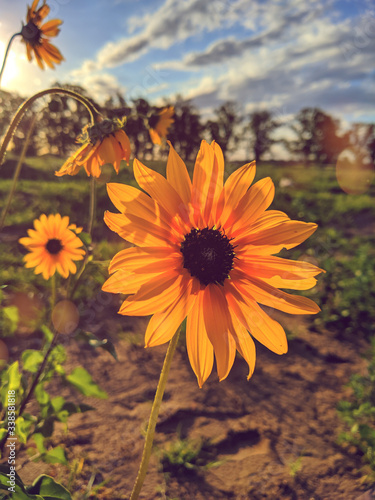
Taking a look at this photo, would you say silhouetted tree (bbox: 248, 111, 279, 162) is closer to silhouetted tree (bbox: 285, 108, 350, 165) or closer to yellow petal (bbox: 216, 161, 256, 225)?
silhouetted tree (bbox: 285, 108, 350, 165)

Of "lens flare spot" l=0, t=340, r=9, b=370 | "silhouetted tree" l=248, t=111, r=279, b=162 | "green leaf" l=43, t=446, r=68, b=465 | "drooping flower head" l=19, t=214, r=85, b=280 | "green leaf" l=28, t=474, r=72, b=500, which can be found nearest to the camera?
"green leaf" l=28, t=474, r=72, b=500

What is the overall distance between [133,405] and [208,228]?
1699mm

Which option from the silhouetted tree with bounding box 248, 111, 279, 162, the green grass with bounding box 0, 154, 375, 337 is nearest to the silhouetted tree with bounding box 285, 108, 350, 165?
the silhouetted tree with bounding box 248, 111, 279, 162

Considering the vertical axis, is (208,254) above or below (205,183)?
below

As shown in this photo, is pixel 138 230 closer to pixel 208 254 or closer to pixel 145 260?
pixel 145 260

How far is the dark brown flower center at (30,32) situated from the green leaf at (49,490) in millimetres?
1649

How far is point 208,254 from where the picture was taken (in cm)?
93

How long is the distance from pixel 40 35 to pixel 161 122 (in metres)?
0.77

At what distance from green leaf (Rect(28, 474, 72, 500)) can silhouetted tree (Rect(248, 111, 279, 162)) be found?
35.6 metres

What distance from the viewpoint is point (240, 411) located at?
2.37 m

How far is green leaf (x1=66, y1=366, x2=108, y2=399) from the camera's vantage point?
5.08ft

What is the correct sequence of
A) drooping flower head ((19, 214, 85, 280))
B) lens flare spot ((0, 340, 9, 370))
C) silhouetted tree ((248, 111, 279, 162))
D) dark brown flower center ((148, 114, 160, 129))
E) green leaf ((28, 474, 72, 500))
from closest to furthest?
green leaf ((28, 474, 72, 500)), drooping flower head ((19, 214, 85, 280)), dark brown flower center ((148, 114, 160, 129)), lens flare spot ((0, 340, 9, 370)), silhouetted tree ((248, 111, 279, 162))

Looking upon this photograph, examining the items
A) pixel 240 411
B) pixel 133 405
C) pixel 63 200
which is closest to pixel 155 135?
pixel 133 405

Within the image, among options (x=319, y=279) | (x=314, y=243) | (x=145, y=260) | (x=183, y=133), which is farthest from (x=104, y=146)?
(x=183, y=133)
